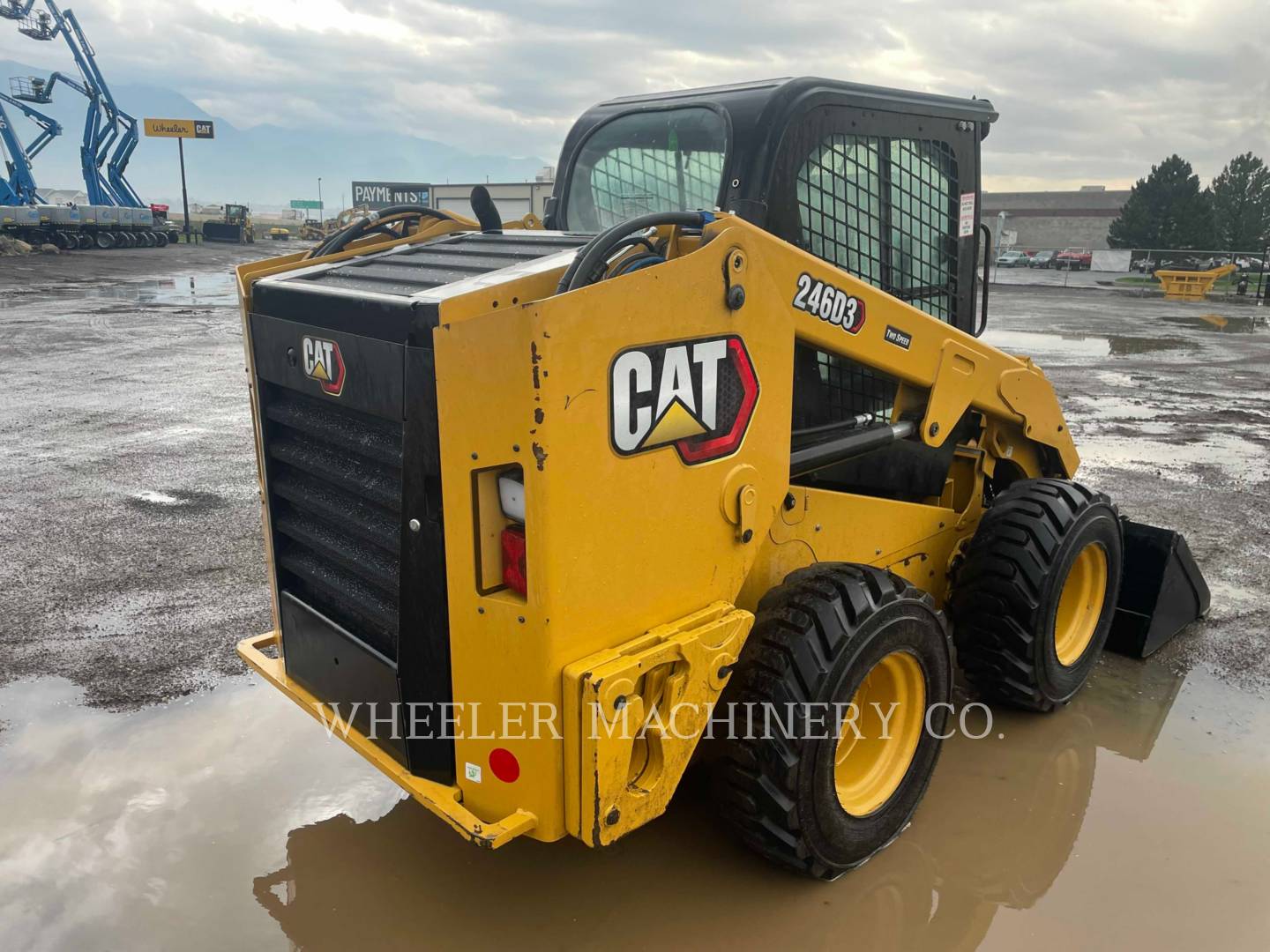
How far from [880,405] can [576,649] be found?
1748 millimetres

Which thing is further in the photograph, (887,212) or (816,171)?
(887,212)

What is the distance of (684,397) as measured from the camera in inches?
96.7

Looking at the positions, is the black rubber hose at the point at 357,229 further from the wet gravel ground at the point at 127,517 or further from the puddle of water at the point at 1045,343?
the puddle of water at the point at 1045,343

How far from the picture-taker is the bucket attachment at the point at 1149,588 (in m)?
4.43

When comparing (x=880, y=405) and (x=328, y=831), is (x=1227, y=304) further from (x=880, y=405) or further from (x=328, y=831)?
(x=328, y=831)

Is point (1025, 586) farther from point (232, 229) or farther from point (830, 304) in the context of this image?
point (232, 229)

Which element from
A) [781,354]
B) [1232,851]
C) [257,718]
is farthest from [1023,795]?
[257,718]

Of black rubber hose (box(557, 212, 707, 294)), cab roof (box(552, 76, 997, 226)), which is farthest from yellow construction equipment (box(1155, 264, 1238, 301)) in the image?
black rubber hose (box(557, 212, 707, 294))

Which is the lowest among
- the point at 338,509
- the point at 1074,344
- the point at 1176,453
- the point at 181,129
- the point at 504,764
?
the point at 1176,453

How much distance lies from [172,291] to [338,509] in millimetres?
23414

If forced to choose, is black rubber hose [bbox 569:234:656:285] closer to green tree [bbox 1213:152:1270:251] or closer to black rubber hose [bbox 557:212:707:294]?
black rubber hose [bbox 557:212:707:294]

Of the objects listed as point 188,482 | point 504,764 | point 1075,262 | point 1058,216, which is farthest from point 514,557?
point 1058,216

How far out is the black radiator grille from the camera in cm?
265

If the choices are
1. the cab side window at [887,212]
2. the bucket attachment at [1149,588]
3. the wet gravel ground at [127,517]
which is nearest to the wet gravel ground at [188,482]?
the wet gravel ground at [127,517]
